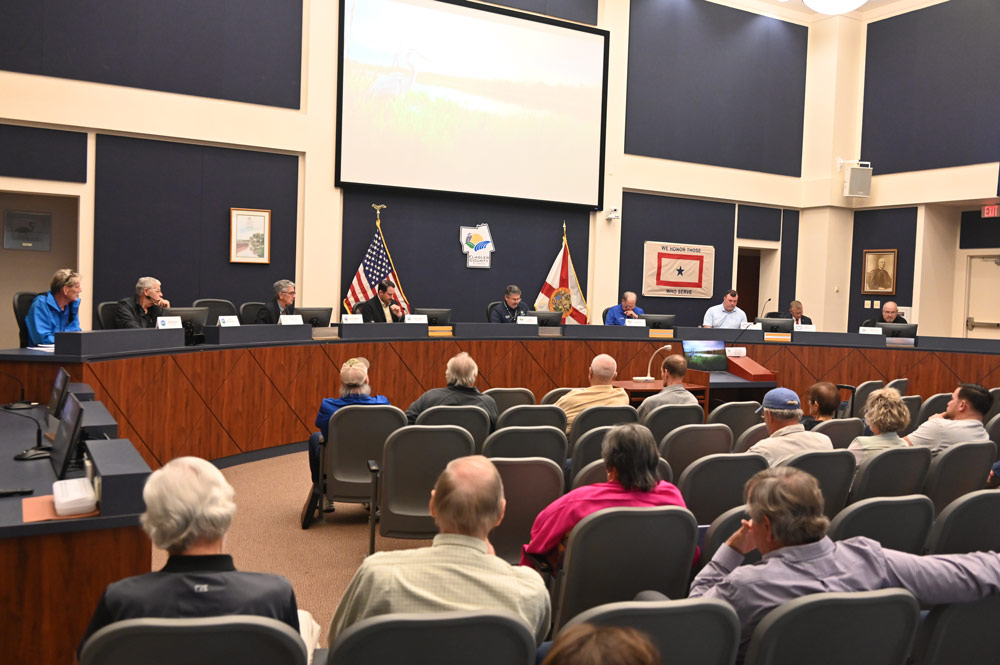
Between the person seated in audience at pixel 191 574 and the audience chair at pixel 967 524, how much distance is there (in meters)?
1.96

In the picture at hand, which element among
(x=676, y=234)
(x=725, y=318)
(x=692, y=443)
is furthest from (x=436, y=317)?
(x=676, y=234)

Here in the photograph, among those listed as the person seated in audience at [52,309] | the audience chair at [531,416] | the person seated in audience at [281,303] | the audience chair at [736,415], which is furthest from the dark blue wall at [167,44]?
the audience chair at [736,415]

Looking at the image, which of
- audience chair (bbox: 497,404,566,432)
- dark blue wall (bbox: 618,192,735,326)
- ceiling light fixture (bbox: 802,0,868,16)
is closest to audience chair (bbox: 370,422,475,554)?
audience chair (bbox: 497,404,566,432)

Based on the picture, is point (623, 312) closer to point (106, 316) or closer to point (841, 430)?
point (841, 430)

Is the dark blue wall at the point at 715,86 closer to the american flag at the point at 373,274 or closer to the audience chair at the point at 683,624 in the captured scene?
the american flag at the point at 373,274

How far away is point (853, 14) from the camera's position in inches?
508

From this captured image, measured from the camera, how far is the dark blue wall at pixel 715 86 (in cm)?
1184

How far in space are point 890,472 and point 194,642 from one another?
3033 mm

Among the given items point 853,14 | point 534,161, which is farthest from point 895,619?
point 853,14

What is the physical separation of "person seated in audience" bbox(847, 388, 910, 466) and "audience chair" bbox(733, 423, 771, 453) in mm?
511

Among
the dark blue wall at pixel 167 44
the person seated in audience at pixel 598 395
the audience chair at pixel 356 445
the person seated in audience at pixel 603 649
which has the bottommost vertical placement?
the audience chair at pixel 356 445

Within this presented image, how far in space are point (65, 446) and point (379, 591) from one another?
1.82m

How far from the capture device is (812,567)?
1875 millimetres

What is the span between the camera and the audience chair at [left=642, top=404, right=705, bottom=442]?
4.34 metres
